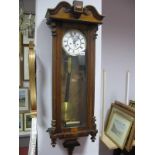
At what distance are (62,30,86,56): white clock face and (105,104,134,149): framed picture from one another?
80cm

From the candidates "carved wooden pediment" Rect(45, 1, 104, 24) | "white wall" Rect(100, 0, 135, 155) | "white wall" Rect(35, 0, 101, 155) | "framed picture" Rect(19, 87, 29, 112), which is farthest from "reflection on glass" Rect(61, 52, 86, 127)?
"framed picture" Rect(19, 87, 29, 112)

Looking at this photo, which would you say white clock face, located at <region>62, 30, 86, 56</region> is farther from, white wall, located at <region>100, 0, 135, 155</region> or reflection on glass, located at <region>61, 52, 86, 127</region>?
white wall, located at <region>100, 0, 135, 155</region>

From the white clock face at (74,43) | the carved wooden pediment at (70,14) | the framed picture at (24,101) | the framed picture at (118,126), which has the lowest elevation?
the framed picture at (118,126)

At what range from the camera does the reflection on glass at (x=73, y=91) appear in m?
1.43

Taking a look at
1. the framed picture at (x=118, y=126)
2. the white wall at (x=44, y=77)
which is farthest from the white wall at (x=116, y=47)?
the white wall at (x=44, y=77)

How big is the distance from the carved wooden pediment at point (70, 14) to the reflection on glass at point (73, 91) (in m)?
0.25

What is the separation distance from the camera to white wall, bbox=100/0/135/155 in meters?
2.20

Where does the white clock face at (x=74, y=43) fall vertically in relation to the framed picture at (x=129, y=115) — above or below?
above

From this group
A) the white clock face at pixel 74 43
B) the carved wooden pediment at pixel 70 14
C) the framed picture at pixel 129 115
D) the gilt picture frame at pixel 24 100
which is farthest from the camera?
the gilt picture frame at pixel 24 100

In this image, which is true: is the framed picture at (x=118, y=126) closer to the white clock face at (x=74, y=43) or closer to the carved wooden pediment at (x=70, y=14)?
the white clock face at (x=74, y=43)

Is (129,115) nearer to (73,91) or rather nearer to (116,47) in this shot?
(73,91)

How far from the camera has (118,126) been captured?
192cm
